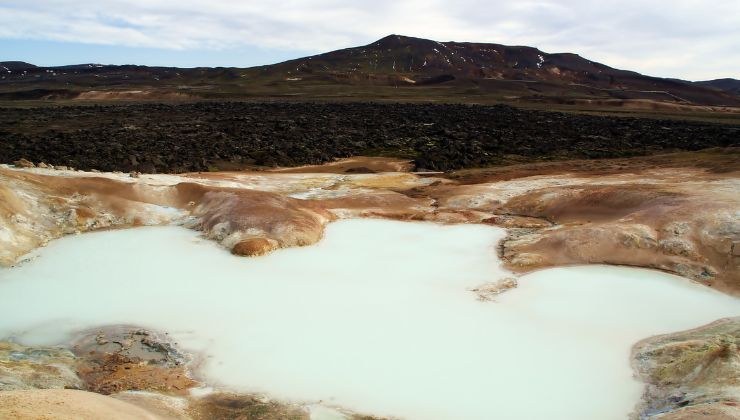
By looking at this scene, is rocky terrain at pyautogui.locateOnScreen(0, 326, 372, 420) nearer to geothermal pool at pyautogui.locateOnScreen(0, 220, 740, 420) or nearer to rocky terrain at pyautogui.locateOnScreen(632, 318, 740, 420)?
geothermal pool at pyautogui.locateOnScreen(0, 220, 740, 420)

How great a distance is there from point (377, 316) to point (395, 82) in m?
146

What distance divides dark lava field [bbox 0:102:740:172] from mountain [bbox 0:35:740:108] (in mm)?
44034

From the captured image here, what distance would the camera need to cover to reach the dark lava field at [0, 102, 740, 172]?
42781 mm

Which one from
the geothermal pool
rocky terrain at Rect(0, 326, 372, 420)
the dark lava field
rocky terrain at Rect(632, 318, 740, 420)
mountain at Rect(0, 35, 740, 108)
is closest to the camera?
rocky terrain at Rect(0, 326, 372, 420)

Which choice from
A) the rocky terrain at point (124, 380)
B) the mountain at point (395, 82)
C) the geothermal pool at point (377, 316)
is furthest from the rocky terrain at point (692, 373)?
the mountain at point (395, 82)

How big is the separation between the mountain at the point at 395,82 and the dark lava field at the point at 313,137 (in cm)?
4403

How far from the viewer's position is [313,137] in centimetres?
5434

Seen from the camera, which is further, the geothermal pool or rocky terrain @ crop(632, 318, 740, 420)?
the geothermal pool

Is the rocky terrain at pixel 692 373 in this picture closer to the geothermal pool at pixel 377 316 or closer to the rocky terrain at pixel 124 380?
the geothermal pool at pixel 377 316

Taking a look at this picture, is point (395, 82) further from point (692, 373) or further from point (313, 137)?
point (692, 373)

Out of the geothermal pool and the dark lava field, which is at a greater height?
the dark lava field

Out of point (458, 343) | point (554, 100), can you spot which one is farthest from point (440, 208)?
point (554, 100)

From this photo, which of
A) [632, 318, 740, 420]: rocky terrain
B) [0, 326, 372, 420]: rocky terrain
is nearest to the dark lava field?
[0, 326, 372, 420]: rocky terrain

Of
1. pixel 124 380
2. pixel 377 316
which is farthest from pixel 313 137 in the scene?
pixel 124 380
